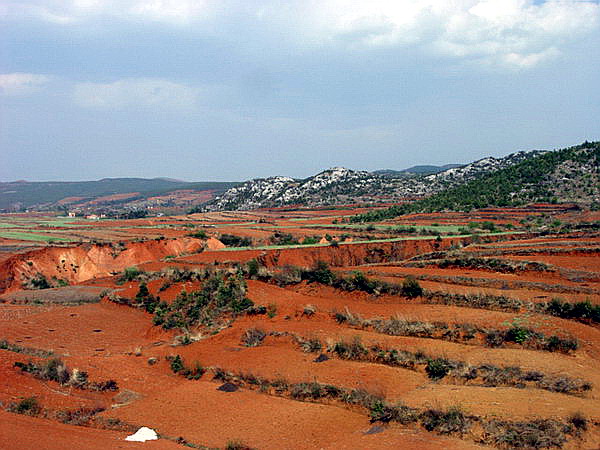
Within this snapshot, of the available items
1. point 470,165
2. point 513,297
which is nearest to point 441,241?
point 513,297

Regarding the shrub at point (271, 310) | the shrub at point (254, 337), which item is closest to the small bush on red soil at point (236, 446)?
the shrub at point (254, 337)

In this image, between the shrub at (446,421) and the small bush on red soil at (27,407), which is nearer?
the shrub at (446,421)

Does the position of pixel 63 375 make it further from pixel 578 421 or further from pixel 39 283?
pixel 39 283

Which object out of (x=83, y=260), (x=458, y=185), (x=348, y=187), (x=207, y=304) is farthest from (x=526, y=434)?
(x=348, y=187)

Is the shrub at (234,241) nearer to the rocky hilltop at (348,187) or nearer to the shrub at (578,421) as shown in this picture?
the shrub at (578,421)

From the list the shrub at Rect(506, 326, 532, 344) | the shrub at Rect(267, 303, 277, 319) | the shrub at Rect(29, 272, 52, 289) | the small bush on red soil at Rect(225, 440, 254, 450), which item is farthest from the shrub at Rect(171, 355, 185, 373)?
the shrub at Rect(29, 272, 52, 289)

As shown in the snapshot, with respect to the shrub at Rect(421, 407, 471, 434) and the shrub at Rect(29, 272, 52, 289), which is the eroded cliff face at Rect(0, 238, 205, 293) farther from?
the shrub at Rect(421, 407, 471, 434)

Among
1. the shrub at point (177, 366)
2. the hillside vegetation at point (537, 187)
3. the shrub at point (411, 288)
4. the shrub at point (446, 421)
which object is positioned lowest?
the shrub at point (177, 366)
